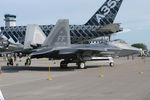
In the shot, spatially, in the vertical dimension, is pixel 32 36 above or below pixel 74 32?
below

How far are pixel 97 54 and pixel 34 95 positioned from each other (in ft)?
38.8

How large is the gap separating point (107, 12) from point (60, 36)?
34.1 m

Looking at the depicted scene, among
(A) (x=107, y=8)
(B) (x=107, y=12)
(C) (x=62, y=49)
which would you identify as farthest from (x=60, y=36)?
(A) (x=107, y=8)

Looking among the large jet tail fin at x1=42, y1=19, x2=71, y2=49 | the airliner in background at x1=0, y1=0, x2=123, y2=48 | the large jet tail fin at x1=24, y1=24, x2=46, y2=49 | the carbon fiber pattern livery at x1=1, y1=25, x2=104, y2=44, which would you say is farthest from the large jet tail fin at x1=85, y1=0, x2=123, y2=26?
the large jet tail fin at x1=42, y1=19, x2=71, y2=49

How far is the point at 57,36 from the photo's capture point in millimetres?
17578

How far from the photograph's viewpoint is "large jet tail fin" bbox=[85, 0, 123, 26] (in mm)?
48906

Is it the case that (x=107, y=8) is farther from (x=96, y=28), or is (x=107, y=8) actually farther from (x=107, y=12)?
(x=96, y=28)

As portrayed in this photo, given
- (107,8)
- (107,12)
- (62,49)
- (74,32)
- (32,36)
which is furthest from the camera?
(74,32)

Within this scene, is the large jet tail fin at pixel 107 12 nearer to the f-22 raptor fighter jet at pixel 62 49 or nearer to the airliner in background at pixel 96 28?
the airliner in background at pixel 96 28

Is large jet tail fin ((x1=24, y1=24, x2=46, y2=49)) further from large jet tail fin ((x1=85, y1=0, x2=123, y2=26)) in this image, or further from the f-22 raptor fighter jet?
large jet tail fin ((x1=85, y1=0, x2=123, y2=26))

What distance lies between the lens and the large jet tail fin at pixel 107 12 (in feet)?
160

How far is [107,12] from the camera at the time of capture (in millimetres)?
49625

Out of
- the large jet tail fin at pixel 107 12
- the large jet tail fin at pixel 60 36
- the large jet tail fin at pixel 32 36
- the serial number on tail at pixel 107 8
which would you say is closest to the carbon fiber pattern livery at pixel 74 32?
the large jet tail fin at pixel 107 12

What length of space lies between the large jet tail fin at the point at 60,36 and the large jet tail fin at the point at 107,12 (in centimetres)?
3308
